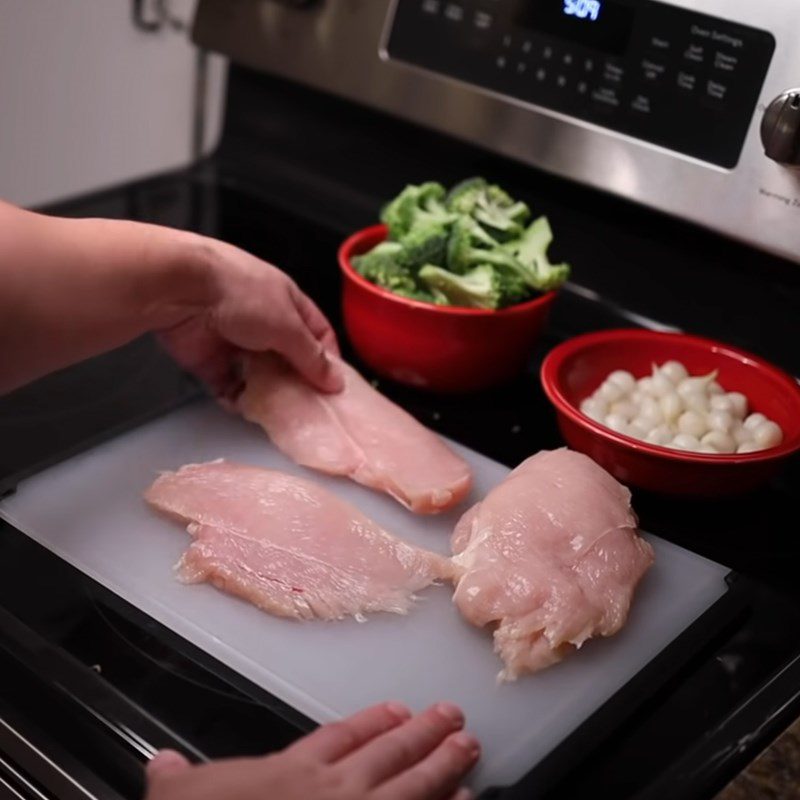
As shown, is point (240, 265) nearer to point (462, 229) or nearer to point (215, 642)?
point (462, 229)

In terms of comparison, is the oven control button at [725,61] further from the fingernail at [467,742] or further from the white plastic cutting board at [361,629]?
the fingernail at [467,742]

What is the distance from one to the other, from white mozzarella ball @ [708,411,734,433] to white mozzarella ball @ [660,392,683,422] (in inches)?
1.1

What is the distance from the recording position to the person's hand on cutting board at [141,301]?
86 centimetres

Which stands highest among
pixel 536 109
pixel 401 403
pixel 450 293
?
pixel 536 109

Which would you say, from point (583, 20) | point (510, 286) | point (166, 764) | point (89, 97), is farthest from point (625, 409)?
point (89, 97)

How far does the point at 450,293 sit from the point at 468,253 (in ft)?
0.13

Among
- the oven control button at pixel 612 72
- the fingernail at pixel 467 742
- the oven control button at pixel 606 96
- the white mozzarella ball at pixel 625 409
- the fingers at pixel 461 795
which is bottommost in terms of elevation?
the fingers at pixel 461 795

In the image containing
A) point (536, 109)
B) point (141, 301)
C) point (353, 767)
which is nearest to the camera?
point (353, 767)

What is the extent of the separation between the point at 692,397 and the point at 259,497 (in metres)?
0.39

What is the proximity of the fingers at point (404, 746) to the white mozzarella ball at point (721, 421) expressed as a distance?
40cm

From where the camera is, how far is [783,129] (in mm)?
993

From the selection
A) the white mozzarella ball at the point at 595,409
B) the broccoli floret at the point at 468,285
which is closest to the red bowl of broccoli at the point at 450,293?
the broccoli floret at the point at 468,285

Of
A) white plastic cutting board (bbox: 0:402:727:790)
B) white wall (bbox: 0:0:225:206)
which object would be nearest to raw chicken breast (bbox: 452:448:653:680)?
white plastic cutting board (bbox: 0:402:727:790)

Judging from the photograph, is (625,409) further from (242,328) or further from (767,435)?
(242,328)
